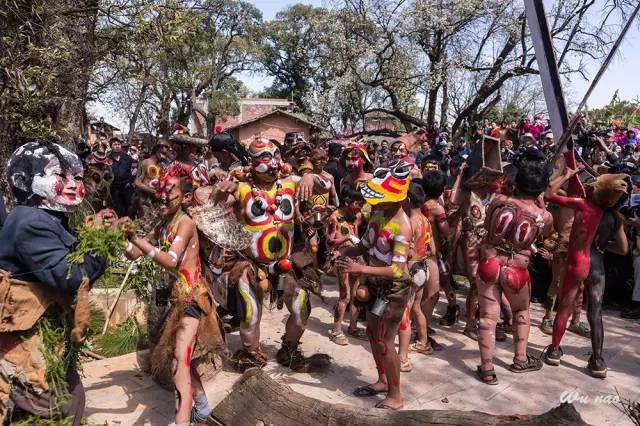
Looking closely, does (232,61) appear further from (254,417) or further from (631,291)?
(254,417)

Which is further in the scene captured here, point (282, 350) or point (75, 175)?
point (282, 350)

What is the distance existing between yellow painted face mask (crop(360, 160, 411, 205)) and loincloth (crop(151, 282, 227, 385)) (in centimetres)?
142

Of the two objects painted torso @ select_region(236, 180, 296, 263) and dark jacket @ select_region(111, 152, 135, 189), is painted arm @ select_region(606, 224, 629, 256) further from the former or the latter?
dark jacket @ select_region(111, 152, 135, 189)

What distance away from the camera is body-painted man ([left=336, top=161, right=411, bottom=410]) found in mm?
3795

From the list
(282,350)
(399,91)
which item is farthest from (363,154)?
(399,91)

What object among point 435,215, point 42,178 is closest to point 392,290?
point 435,215

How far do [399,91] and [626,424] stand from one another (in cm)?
1680

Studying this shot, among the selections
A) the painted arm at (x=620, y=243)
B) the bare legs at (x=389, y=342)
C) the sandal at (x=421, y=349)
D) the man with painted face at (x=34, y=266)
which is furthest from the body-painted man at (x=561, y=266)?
the man with painted face at (x=34, y=266)

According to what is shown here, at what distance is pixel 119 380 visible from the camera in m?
4.51

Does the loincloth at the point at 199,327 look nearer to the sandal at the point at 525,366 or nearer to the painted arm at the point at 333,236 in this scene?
the painted arm at the point at 333,236

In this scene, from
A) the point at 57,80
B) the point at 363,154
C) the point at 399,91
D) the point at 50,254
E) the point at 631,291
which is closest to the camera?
the point at 50,254

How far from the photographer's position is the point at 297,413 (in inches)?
139

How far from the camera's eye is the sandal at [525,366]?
498 cm

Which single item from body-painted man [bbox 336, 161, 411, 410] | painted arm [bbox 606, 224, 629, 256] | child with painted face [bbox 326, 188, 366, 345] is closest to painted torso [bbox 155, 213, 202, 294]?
body-painted man [bbox 336, 161, 411, 410]
